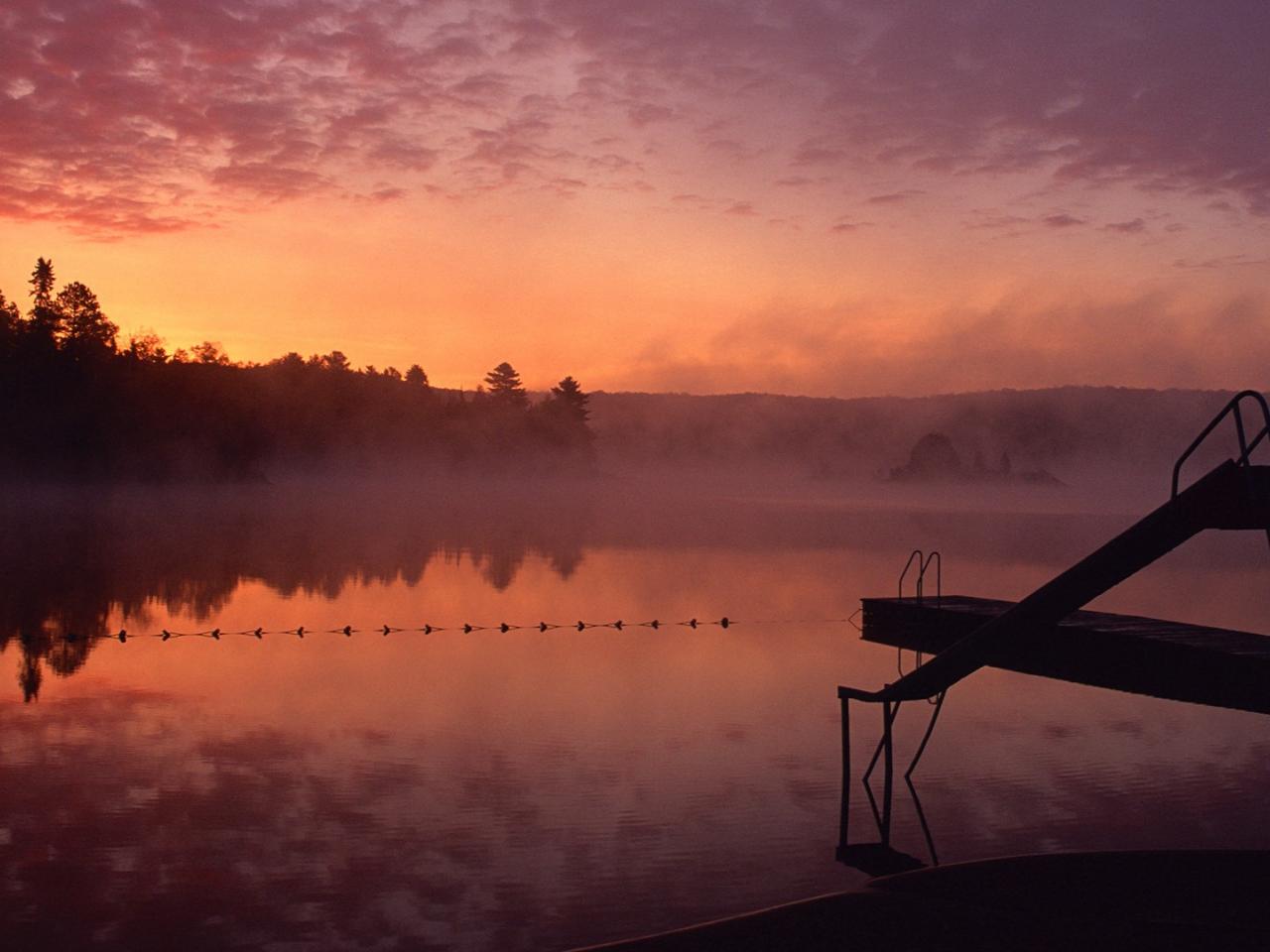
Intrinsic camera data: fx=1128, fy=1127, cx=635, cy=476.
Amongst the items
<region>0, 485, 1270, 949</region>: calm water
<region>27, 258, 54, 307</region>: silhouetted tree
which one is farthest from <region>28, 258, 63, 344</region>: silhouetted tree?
<region>0, 485, 1270, 949</region>: calm water

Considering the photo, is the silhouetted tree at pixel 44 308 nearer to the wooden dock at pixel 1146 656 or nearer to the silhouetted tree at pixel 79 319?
the silhouetted tree at pixel 79 319

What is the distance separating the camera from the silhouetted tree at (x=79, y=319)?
144 metres

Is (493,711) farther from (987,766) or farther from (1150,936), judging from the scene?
(1150,936)

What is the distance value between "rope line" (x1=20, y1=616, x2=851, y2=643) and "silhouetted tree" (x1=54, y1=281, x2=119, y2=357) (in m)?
124

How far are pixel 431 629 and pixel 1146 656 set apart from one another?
2384 centimetres

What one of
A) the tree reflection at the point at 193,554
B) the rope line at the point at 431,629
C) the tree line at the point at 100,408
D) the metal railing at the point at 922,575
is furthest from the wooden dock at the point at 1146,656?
the tree line at the point at 100,408

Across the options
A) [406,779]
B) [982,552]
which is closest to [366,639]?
[406,779]

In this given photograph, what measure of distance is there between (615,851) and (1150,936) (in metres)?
6.87

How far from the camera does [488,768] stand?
1919cm

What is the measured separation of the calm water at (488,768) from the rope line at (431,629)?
20.2 inches

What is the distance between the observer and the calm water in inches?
503

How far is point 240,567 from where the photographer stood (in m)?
55.2

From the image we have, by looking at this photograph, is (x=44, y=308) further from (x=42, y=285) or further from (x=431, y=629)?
(x=431, y=629)

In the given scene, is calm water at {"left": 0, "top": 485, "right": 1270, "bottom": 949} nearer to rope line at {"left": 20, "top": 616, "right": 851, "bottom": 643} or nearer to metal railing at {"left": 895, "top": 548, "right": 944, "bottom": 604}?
rope line at {"left": 20, "top": 616, "right": 851, "bottom": 643}
